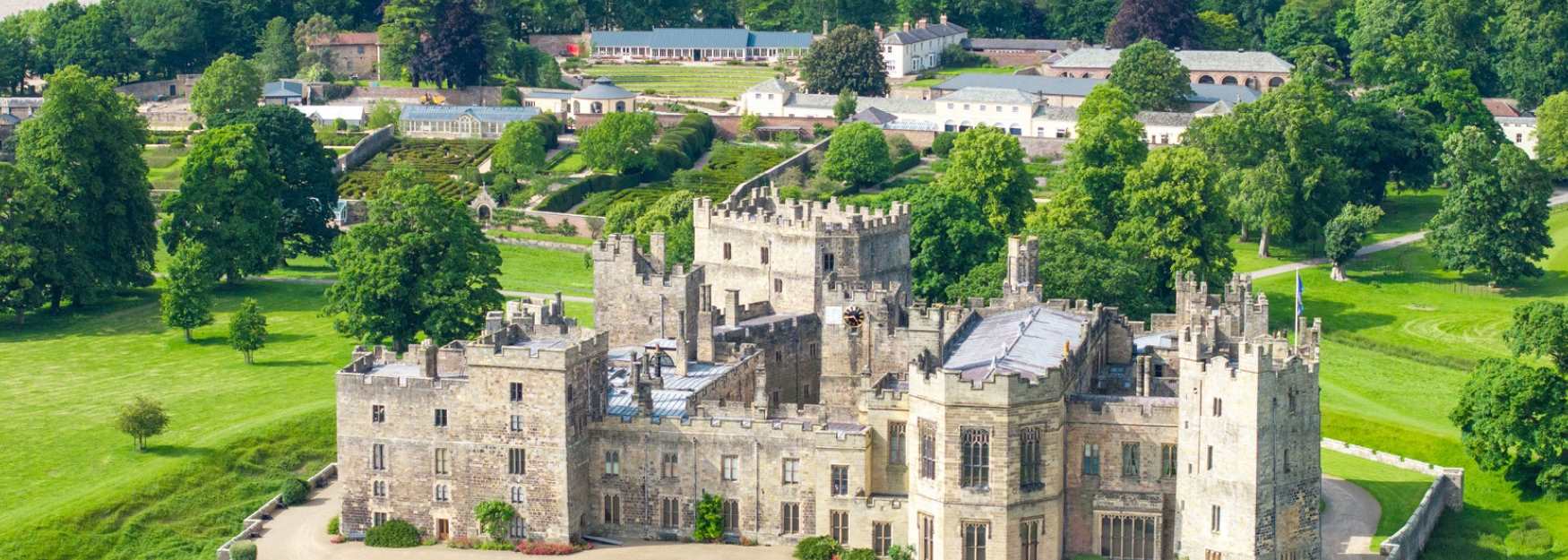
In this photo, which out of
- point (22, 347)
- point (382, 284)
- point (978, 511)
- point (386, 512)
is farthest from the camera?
point (22, 347)

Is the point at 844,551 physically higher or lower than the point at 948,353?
lower

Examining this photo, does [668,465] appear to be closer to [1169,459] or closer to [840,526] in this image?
[840,526]

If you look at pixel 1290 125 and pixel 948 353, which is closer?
pixel 948 353

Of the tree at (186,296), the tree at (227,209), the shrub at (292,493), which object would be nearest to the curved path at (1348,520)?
the shrub at (292,493)

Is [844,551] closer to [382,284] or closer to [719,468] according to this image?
[719,468]

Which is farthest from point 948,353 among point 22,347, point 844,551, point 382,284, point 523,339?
point 22,347

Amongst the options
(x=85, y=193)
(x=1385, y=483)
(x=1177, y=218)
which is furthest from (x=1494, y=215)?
(x=85, y=193)

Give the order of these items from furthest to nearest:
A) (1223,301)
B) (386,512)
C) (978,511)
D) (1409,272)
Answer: (1409,272) → (1223,301) → (386,512) → (978,511)
